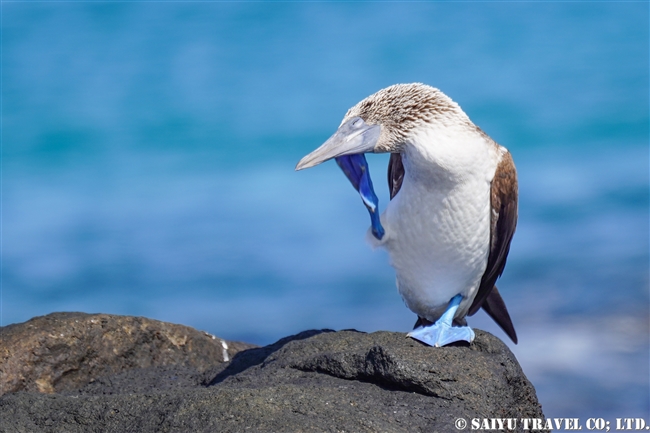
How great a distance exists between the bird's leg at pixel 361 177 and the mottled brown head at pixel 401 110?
9.8 inches

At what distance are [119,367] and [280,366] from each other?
57.9 inches

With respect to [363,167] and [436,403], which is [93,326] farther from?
[436,403]

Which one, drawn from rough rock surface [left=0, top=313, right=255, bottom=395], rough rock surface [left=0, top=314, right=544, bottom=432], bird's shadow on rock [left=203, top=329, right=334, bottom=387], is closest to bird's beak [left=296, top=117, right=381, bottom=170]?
rough rock surface [left=0, top=314, right=544, bottom=432]

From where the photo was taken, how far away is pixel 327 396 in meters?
4.16

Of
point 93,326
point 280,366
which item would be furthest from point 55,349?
point 280,366

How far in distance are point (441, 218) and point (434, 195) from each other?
156 millimetres

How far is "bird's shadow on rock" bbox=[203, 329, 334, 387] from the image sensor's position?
533 cm

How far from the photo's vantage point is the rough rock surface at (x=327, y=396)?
388 cm

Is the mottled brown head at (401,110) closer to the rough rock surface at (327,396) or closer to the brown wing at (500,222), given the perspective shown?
the brown wing at (500,222)

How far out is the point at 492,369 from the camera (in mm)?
4645

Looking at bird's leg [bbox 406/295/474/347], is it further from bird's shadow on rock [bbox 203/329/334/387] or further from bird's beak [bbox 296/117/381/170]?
bird's beak [bbox 296/117/381/170]

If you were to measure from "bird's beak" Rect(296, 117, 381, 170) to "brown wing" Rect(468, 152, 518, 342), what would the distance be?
0.89 metres

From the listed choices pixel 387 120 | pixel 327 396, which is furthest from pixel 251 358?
pixel 387 120

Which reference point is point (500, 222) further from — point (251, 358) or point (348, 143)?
point (251, 358)
